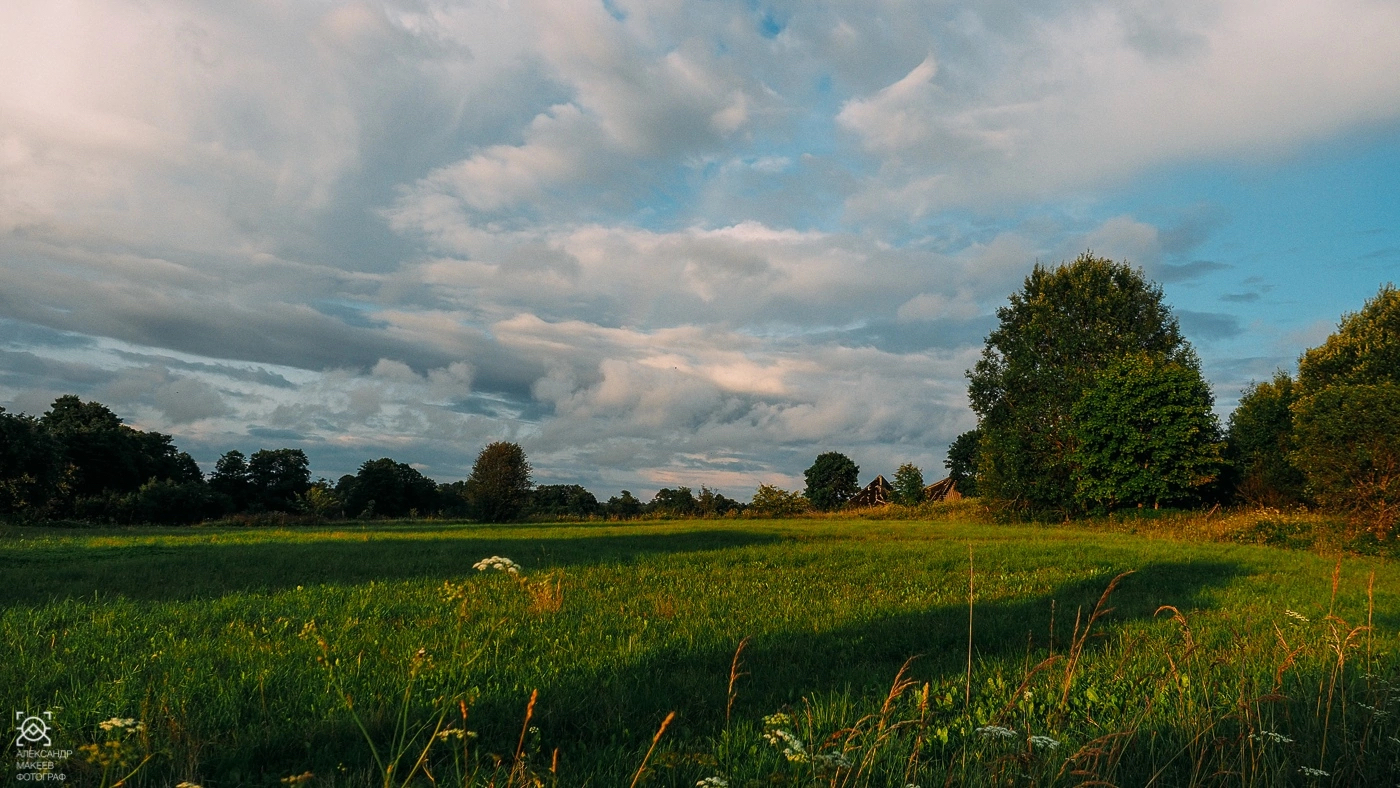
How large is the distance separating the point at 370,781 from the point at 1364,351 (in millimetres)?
48811

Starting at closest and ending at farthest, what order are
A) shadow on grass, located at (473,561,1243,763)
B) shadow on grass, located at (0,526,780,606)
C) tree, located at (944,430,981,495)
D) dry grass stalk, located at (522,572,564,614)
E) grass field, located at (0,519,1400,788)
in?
grass field, located at (0,519,1400,788), shadow on grass, located at (473,561,1243,763), dry grass stalk, located at (522,572,564,614), shadow on grass, located at (0,526,780,606), tree, located at (944,430,981,495)

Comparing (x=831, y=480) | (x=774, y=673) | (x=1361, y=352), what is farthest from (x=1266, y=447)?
(x=831, y=480)

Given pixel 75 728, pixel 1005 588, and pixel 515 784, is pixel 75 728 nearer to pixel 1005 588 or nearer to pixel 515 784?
pixel 515 784

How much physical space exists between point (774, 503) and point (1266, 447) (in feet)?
103

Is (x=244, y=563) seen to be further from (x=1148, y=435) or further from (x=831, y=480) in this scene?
(x=831, y=480)

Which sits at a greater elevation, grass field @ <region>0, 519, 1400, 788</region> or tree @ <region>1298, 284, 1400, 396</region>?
tree @ <region>1298, 284, 1400, 396</region>

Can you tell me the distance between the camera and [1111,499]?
37344 mm

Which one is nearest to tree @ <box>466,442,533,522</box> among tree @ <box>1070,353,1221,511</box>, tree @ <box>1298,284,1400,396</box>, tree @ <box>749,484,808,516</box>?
tree @ <box>749,484,808,516</box>

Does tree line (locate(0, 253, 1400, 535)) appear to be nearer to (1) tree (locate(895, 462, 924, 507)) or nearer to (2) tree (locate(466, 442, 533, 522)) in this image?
(2) tree (locate(466, 442, 533, 522))

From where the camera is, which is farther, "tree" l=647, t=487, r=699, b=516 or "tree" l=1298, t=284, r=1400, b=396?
"tree" l=647, t=487, r=699, b=516

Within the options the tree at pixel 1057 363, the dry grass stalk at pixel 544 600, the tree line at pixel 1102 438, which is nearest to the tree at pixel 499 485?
the tree line at pixel 1102 438

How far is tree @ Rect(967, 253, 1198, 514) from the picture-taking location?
3975 centimetres

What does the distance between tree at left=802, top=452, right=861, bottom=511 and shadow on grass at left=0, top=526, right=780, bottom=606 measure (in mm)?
79220

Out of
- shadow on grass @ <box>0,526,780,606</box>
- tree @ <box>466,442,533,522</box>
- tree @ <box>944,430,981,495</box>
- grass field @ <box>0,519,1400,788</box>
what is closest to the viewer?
grass field @ <box>0,519,1400,788</box>
